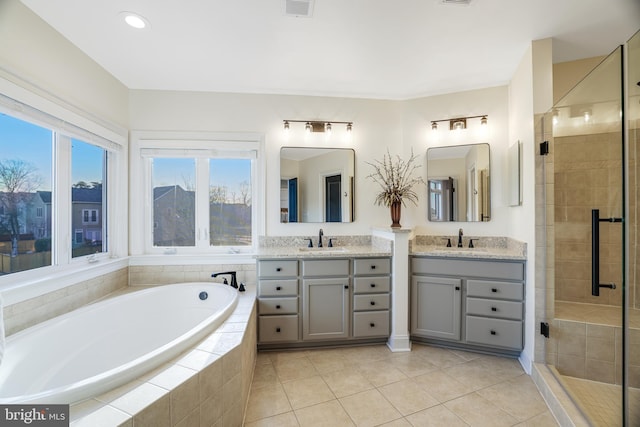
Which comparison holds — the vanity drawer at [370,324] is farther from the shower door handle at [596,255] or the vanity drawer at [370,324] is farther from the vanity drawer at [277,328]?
the shower door handle at [596,255]

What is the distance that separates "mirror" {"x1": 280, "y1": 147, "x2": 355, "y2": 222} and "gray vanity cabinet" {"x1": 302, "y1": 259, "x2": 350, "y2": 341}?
2.26 feet

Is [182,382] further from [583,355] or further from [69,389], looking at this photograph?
[583,355]

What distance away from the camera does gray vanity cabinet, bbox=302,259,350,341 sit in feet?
8.01

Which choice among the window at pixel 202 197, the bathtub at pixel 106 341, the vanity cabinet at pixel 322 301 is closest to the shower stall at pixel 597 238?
the vanity cabinet at pixel 322 301

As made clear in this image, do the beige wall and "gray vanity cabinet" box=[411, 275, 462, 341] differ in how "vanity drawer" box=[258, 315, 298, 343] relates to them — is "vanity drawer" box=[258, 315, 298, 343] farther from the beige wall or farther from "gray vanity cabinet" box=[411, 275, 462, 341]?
the beige wall

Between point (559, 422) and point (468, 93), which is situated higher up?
point (468, 93)

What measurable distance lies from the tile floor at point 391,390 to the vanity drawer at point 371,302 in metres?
0.39

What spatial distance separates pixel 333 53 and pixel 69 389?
2582 mm

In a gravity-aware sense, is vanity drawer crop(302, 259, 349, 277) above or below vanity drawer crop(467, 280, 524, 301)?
above

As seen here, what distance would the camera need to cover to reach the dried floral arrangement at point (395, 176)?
2.97 meters

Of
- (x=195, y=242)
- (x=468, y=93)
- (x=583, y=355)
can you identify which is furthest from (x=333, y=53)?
(x=583, y=355)

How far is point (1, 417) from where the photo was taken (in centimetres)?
99

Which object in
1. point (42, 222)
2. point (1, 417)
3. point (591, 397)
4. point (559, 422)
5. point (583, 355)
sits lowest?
point (559, 422)

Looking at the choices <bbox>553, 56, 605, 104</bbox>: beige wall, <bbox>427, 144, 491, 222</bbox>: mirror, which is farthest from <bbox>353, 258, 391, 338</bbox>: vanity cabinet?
<bbox>553, 56, 605, 104</bbox>: beige wall
